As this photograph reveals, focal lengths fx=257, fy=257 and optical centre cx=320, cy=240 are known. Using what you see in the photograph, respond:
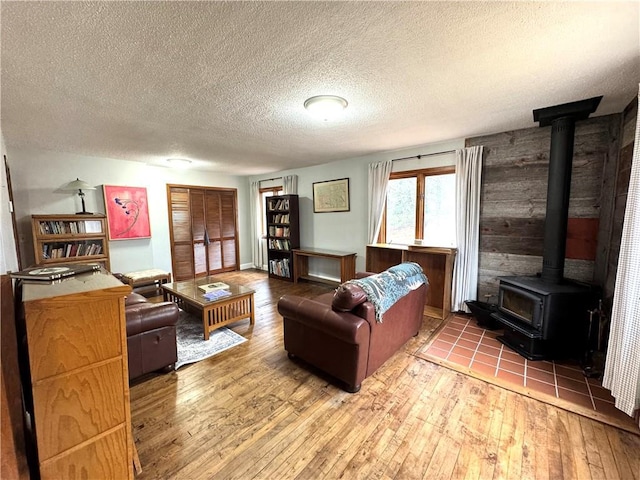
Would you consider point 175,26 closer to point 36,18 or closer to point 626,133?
point 36,18

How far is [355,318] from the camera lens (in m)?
1.89

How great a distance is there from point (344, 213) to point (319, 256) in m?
0.92

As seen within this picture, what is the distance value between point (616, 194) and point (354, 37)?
9.10 ft

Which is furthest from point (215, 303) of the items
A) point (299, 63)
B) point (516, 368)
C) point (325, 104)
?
point (516, 368)

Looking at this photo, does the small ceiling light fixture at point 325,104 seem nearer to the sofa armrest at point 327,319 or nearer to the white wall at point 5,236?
the sofa armrest at point 327,319

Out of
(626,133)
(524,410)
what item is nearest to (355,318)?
(524,410)

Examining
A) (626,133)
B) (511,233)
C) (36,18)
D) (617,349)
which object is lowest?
(617,349)

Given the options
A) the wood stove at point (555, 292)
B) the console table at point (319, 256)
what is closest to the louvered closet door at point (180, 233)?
the console table at point (319, 256)

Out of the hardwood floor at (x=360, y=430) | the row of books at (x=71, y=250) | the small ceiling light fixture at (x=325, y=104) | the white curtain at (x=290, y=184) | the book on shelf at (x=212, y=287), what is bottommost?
the hardwood floor at (x=360, y=430)

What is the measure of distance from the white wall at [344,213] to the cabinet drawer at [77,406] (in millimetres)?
3804

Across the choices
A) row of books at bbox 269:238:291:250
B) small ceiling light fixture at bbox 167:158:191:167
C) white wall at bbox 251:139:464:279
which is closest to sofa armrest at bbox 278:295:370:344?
white wall at bbox 251:139:464:279

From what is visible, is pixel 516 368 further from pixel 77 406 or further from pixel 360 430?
pixel 77 406

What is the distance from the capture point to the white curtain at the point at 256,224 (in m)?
6.15

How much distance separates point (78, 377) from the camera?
36.7 inches
